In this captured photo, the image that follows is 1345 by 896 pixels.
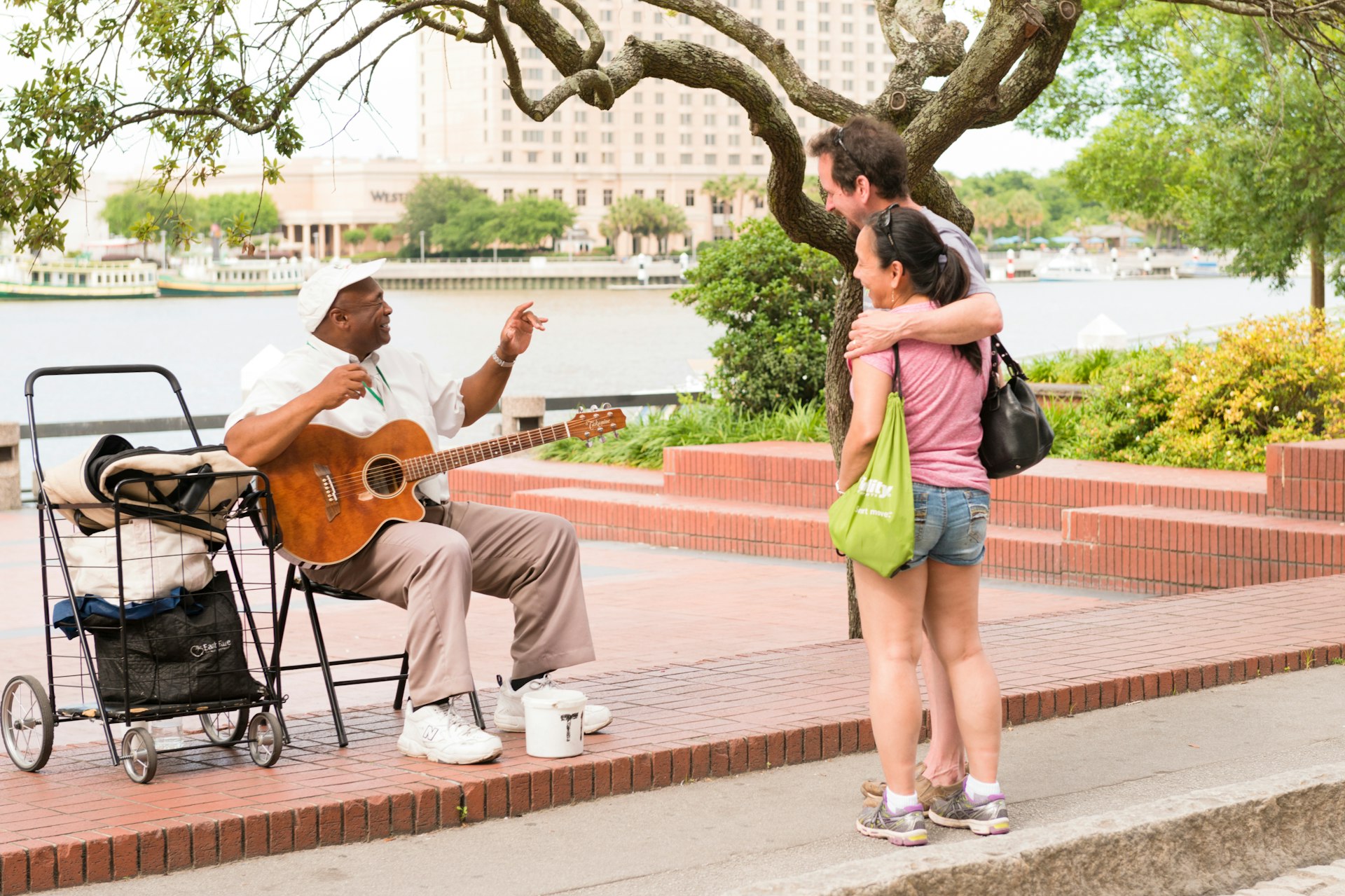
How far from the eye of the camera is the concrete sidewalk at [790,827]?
172 inches

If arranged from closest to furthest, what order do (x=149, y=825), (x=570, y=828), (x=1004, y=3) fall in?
(x=149, y=825)
(x=570, y=828)
(x=1004, y=3)

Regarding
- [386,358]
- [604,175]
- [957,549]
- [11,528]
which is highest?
[604,175]

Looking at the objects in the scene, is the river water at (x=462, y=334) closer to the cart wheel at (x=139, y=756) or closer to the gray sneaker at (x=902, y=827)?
the cart wheel at (x=139, y=756)

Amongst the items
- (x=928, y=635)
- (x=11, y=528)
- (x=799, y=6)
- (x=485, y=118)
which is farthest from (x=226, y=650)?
(x=799, y=6)

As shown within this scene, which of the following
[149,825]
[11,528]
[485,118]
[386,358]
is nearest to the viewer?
[149,825]

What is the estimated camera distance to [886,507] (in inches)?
171

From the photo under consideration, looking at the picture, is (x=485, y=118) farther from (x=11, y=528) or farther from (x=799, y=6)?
(x=11, y=528)

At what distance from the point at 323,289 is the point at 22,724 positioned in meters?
1.65

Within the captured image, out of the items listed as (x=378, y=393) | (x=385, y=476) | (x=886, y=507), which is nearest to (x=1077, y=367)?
(x=378, y=393)

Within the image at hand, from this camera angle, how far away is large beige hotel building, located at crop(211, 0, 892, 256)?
163 m

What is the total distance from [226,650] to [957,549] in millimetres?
2241

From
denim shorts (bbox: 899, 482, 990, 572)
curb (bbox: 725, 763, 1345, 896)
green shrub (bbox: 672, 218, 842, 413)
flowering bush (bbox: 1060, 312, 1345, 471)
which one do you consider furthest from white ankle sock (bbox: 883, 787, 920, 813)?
green shrub (bbox: 672, 218, 842, 413)

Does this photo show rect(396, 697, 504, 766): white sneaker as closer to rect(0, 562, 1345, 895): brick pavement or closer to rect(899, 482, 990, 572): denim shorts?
rect(0, 562, 1345, 895): brick pavement

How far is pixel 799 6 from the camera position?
594 ft
